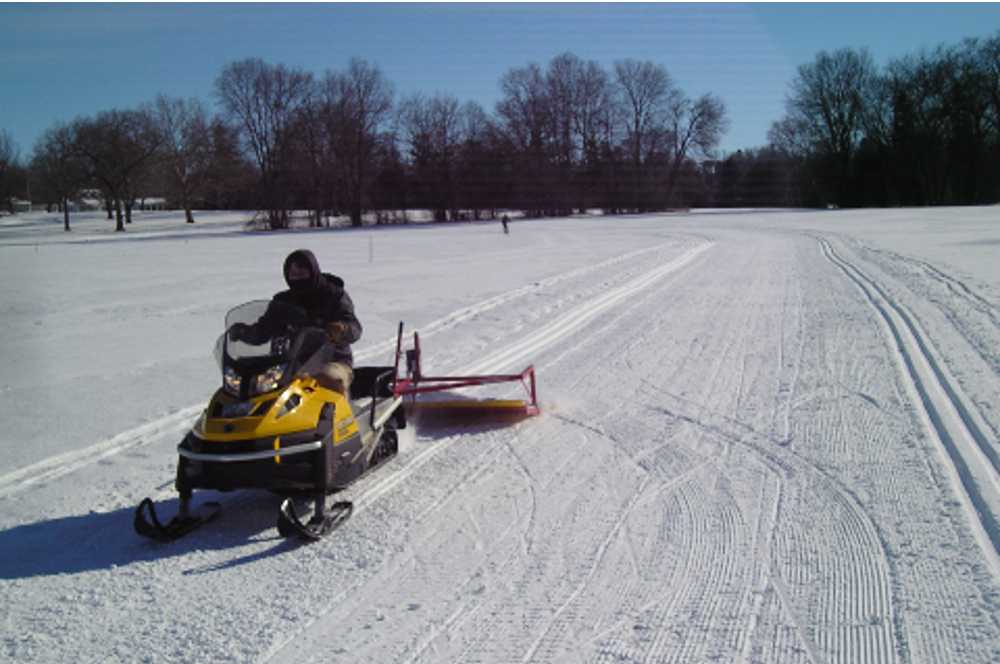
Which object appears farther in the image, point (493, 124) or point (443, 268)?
point (493, 124)

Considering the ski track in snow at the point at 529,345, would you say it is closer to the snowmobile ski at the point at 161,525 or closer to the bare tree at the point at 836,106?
the snowmobile ski at the point at 161,525

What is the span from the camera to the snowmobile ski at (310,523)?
13.7 ft

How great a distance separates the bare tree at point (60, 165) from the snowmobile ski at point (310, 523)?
53055mm

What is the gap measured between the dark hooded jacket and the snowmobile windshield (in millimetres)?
517

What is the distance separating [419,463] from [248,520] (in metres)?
1.31

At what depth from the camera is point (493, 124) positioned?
68.9 metres

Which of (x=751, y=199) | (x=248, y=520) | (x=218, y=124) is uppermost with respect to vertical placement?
(x=218, y=124)

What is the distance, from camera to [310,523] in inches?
171

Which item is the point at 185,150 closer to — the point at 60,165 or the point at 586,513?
the point at 60,165

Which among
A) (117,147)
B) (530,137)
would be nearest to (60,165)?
(117,147)

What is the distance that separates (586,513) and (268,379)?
1962 mm

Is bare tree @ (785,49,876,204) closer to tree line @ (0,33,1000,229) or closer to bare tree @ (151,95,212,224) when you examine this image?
tree line @ (0,33,1000,229)

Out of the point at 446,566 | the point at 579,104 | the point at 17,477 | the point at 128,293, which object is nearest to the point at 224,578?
the point at 446,566

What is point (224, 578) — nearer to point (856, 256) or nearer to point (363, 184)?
point (856, 256)
